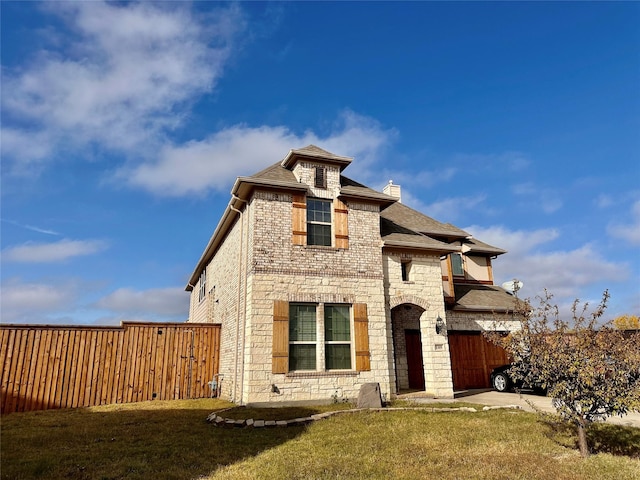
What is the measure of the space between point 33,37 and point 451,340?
15.3 metres

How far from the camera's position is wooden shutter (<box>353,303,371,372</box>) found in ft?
38.1

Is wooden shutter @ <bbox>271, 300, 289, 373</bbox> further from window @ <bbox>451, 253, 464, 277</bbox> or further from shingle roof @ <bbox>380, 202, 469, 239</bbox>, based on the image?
window @ <bbox>451, 253, 464, 277</bbox>

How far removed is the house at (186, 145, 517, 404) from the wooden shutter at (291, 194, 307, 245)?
0.10 ft

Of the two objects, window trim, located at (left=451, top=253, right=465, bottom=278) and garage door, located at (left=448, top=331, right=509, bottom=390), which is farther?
window trim, located at (left=451, top=253, right=465, bottom=278)

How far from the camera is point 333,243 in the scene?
1239cm

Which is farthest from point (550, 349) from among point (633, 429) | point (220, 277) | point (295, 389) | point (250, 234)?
point (220, 277)

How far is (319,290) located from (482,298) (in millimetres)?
8766

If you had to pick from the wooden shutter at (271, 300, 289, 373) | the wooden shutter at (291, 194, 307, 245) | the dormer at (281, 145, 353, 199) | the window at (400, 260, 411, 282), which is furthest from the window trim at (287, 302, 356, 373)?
the dormer at (281, 145, 353, 199)

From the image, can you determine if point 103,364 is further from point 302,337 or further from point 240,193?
point 240,193

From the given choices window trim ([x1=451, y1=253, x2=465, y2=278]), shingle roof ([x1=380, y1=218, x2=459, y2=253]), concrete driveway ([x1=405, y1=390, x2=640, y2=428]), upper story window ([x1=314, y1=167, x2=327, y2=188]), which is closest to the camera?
concrete driveway ([x1=405, y1=390, x2=640, y2=428])

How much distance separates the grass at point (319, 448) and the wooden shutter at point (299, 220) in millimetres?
4761

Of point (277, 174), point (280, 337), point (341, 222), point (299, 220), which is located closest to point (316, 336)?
point (280, 337)

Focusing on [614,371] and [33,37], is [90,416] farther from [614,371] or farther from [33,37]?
[614,371]

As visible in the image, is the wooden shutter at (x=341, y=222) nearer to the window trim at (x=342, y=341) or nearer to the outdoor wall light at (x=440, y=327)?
the window trim at (x=342, y=341)
